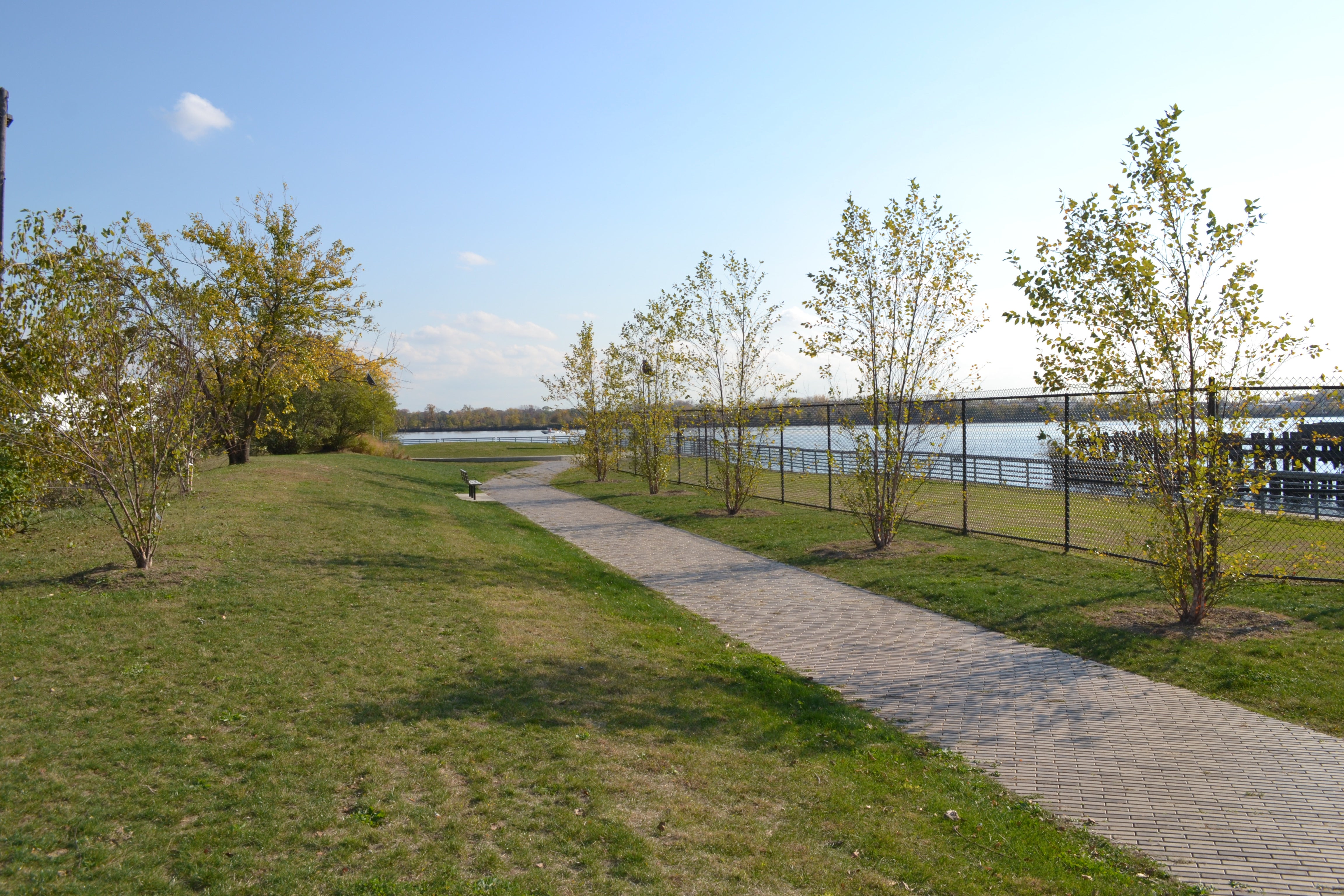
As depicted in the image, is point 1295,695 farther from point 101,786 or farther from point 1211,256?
point 101,786

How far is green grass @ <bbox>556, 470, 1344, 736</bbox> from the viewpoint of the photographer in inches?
222

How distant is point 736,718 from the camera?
17.4 ft

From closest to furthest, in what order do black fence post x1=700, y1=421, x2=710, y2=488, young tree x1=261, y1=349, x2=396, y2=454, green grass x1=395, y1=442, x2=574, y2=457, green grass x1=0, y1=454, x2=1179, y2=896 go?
green grass x1=0, y1=454, x2=1179, y2=896
black fence post x1=700, y1=421, x2=710, y2=488
young tree x1=261, y1=349, x2=396, y2=454
green grass x1=395, y1=442, x2=574, y2=457

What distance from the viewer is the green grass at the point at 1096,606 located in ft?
18.5

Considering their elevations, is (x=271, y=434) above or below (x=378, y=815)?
above

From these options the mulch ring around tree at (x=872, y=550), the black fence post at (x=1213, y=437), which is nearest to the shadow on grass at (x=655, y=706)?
the black fence post at (x=1213, y=437)

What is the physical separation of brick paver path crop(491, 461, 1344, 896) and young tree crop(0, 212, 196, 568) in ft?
19.6

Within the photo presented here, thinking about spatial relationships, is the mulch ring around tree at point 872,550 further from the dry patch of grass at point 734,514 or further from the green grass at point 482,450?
the green grass at point 482,450

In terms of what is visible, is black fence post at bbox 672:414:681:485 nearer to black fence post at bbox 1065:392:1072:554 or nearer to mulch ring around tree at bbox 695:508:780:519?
mulch ring around tree at bbox 695:508:780:519

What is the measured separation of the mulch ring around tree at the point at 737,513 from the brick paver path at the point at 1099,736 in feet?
25.1

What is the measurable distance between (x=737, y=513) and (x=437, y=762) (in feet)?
42.7

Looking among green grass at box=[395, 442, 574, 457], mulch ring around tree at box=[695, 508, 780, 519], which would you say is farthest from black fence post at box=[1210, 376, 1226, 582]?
green grass at box=[395, 442, 574, 457]

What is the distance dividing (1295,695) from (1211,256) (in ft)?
13.0

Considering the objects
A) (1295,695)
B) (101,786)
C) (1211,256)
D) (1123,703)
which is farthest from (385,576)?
(1211,256)
